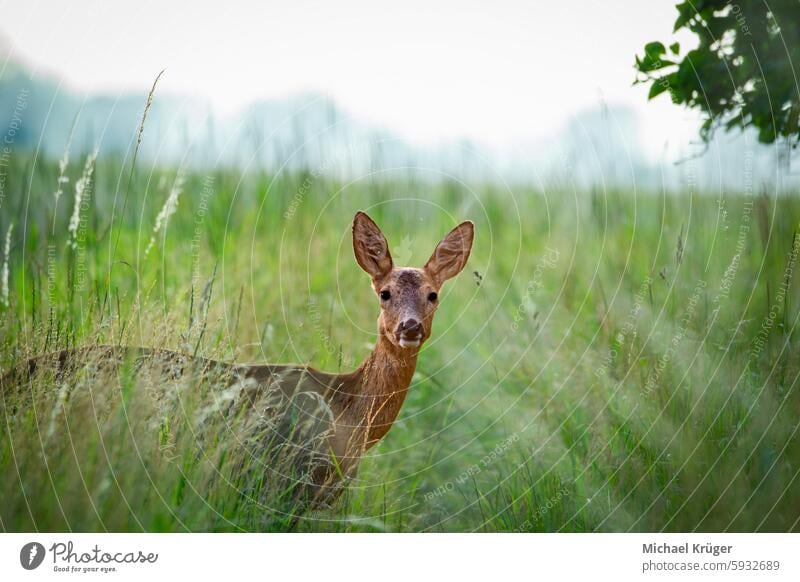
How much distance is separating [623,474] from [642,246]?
1741 millimetres

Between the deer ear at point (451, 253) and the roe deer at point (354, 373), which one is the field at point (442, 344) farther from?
the deer ear at point (451, 253)

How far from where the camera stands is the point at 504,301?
552 cm

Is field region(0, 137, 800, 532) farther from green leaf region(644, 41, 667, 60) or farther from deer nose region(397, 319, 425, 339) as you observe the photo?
green leaf region(644, 41, 667, 60)

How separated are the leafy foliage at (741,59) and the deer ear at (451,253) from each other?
4.00 ft

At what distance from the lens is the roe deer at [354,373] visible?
3852mm

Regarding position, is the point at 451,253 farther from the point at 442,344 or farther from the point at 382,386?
the point at 442,344

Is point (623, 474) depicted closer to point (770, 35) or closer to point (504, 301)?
point (504, 301)

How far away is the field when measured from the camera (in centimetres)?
367

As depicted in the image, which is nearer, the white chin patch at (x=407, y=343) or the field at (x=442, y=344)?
the field at (x=442, y=344)

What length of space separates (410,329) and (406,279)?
11.5 inches

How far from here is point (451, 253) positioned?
4.14m

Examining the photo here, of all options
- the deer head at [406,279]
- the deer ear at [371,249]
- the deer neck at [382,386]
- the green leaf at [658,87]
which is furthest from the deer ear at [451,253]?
the green leaf at [658,87]

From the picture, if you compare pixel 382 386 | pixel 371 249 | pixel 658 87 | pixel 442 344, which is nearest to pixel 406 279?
pixel 371 249
